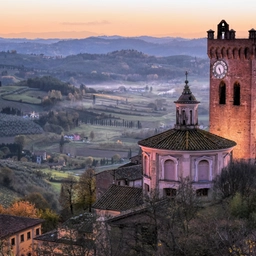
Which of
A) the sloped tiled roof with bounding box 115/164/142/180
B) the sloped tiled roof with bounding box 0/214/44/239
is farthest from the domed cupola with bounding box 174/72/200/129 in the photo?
the sloped tiled roof with bounding box 0/214/44/239

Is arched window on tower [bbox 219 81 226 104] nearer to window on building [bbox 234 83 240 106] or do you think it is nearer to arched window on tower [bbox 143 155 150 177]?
window on building [bbox 234 83 240 106]

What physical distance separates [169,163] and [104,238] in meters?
10.0

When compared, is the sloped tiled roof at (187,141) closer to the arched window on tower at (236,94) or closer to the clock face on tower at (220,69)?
the arched window on tower at (236,94)

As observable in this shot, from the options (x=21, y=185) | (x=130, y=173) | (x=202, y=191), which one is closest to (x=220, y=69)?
(x=130, y=173)

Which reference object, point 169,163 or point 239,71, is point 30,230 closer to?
point 169,163

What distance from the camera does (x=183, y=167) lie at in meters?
46.2

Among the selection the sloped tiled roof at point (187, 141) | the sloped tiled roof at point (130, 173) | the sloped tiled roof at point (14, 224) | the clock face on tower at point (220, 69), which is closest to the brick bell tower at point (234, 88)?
the clock face on tower at point (220, 69)

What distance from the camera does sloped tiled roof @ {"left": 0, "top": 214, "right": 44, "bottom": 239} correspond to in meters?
58.0

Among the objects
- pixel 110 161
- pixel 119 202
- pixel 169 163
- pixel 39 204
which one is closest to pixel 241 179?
pixel 169 163

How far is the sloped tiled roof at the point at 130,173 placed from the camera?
62312 millimetres

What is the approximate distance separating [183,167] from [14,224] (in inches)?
760

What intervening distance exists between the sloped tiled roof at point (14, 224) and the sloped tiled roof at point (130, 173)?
25.4 feet

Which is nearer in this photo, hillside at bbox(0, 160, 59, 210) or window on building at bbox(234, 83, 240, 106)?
window on building at bbox(234, 83, 240, 106)

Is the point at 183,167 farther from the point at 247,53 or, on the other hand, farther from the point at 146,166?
the point at 247,53
